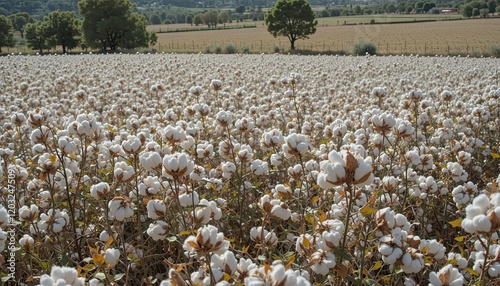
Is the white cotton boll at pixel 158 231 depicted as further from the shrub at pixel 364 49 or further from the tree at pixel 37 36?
the tree at pixel 37 36

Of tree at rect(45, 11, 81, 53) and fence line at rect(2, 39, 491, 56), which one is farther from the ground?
tree at rect(45, 11, 81, 53)

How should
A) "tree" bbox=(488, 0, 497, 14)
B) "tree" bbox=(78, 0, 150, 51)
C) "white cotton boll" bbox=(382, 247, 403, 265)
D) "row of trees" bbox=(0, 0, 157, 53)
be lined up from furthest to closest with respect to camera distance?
1. "tree" bbox=(488, 0, 497, 14)
2. "row of trees" bbox=(0, 0, 157, 53)
3. "tree" bbox=(78, 0, 150, 51)
4. "white cotton boll" bbox=(382, 247, 403, 265)

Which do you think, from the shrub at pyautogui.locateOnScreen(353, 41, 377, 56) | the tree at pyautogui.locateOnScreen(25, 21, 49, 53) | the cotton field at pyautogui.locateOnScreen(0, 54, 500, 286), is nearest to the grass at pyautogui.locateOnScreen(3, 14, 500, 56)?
the shrub at pyautogui.locateOnScreen(353, 41, 377, 56)

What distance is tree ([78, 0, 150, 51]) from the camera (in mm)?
66375

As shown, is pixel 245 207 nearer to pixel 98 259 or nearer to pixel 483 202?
pixel 98 259

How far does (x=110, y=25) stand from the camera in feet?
216

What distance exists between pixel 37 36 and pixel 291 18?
46890 mm

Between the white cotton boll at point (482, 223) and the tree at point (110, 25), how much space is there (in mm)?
68853

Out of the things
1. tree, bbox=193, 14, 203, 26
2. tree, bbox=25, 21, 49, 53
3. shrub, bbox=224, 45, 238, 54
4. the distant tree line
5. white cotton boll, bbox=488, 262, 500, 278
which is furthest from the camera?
tree, bbox=193, 14, 203, 26

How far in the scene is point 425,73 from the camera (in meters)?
17.1

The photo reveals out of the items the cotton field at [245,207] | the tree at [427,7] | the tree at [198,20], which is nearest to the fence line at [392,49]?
the cotton field at [245,207]

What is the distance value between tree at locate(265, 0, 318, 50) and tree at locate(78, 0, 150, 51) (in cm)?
2167

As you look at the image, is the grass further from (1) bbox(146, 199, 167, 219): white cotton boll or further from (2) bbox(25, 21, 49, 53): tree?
(1) bbox(146, 199, 167, 219): white cotton boll

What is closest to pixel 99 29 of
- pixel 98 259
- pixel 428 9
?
pixel 98 259
